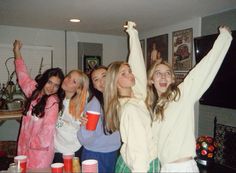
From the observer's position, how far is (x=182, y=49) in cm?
384

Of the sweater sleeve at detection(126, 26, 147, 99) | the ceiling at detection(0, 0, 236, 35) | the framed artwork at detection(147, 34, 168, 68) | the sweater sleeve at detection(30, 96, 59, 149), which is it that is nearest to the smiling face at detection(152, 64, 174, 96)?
the sweater sleeve at detection(126, 26, 147, 99)

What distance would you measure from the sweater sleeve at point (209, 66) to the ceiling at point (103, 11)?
135cm

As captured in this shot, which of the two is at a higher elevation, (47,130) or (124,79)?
(124,79)

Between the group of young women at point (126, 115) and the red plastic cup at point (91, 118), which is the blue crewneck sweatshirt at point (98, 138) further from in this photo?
the red plastic cup at point (91, 118)

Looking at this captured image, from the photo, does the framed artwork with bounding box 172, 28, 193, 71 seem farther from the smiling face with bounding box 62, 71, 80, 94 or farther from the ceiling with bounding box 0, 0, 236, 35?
the smiling face with bounding box 62, 71, 80, 94

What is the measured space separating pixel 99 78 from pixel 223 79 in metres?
1.60

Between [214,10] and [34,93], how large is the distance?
2355mm

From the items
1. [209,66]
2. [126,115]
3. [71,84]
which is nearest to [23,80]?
[71,84]

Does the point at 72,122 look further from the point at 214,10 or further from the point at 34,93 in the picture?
the point at 214,10

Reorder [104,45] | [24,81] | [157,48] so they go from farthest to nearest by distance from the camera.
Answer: [104,45], [157,48], [24,81]

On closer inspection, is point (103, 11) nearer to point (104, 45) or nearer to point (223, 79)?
point (223, 79)

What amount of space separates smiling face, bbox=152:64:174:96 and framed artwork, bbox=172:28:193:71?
2016 mm

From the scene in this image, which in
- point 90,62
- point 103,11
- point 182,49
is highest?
point 103,11

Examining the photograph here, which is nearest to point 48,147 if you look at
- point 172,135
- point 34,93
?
point 34,93
